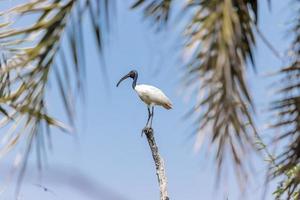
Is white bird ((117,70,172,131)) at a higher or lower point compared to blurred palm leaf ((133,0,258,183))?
higher

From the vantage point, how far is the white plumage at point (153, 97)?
31.5ft

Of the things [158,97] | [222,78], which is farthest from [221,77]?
[158,97]

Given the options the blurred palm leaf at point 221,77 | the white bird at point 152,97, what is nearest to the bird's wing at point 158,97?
the white bird at point 152,97

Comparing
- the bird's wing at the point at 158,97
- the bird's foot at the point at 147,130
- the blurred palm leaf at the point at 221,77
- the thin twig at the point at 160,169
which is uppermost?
the bird's wing at the point at 158,97

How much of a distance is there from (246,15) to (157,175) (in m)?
4.99

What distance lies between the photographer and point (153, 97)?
9617mm

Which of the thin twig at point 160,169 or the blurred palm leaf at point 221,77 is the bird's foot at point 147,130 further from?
the blurred palm leaf at point 221,77

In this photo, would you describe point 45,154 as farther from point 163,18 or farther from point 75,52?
point 163,18

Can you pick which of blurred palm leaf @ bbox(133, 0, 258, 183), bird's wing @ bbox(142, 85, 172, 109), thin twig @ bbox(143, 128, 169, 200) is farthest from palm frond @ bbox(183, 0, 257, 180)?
bird's wing @ bbox(142, 85, 172, 109)

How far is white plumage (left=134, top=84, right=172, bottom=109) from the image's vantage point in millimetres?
9594

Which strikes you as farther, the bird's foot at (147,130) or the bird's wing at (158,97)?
the bird's wing at (158,97)

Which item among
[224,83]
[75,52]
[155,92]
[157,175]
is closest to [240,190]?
[224,83]

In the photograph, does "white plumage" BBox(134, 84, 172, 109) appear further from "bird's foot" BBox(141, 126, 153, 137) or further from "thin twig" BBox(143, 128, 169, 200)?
"thin twig" BBox(143, 128, 169, 200)

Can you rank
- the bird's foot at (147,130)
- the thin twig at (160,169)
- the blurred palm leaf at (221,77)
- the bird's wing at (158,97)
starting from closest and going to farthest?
the blurred palm leaf at (221,77) < the thin twig at (160,169) < the bird's foot at (147,130) < the bird's wing at (158,97)
